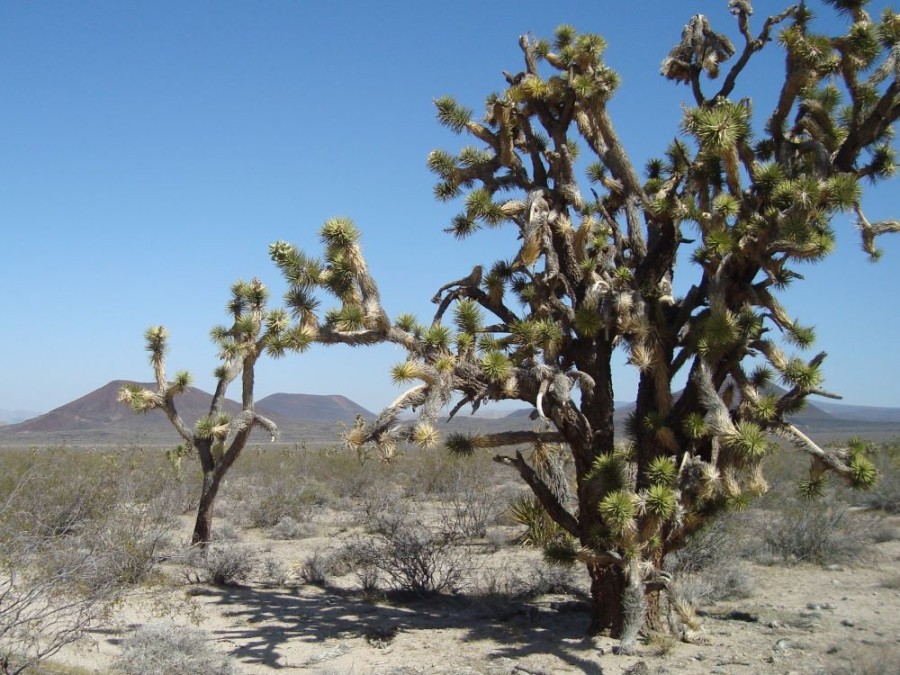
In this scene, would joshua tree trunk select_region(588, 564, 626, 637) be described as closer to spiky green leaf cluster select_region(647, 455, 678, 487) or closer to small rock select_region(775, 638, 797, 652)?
spiky green leaf cluster select_region(647, 455, 678, 487)

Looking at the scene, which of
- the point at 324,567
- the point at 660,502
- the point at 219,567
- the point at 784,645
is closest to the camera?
the point at 660,502

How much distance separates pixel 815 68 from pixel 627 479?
3836 mm

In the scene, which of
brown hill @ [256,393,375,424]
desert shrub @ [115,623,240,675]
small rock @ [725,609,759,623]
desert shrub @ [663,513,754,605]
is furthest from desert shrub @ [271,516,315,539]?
brown hill @ [256,393,375,424]

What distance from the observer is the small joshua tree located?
11086 millimetres

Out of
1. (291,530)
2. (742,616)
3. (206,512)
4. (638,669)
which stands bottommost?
(742,616)

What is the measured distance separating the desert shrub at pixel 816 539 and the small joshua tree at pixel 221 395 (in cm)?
741

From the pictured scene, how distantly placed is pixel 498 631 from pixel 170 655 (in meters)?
3.11

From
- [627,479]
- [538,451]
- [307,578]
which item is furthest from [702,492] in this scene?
[307,578]

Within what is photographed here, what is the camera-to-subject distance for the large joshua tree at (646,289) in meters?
6.08

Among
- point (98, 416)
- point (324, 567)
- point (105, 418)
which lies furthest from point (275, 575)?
point (98, 416)

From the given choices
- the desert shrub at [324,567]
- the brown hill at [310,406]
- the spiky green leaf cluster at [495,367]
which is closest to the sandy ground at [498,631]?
the desert shrub at [324,567]

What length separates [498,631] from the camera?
7.50 meters

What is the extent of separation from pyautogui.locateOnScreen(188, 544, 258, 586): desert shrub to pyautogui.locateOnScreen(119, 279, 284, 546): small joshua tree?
1.34 ft

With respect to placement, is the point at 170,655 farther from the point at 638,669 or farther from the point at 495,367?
the point at 638,669
